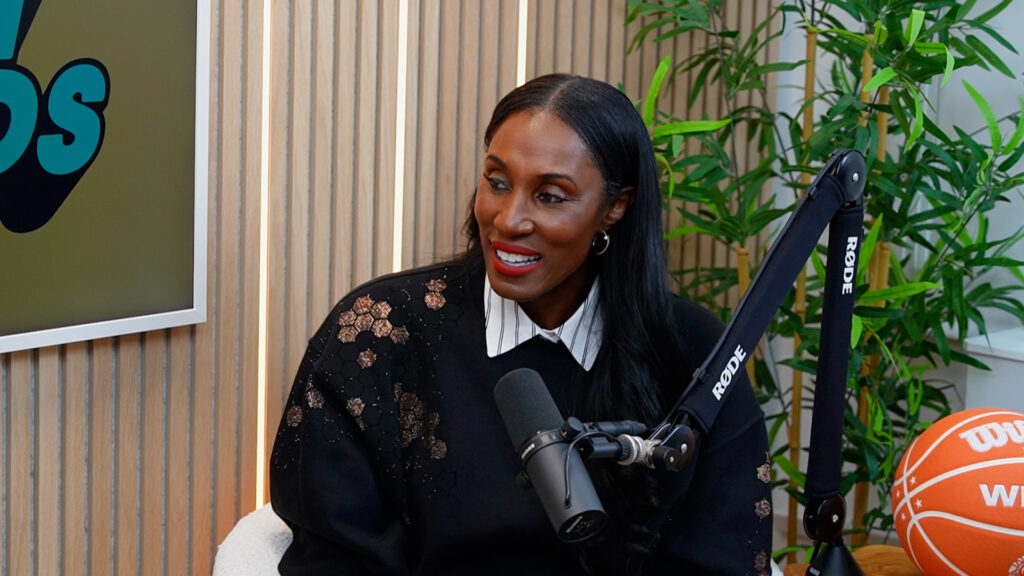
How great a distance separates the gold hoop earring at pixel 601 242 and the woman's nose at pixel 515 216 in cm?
19

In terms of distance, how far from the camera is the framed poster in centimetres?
176

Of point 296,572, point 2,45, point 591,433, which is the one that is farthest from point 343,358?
point 591,433

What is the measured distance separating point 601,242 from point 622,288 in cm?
9

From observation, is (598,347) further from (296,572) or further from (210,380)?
(210,380)

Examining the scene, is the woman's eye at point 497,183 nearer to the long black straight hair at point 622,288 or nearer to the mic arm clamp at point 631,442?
the long black straight hair at point 622,288

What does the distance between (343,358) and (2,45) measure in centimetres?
68

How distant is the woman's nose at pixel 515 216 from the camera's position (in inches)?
68.1

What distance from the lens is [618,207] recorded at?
190 cm

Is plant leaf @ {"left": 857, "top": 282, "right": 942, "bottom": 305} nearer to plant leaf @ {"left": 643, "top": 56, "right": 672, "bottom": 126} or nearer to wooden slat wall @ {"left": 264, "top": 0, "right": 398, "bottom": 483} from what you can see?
plant leaf @ {"left": 643, "top": 56, "right": 672, "bottom": 126}

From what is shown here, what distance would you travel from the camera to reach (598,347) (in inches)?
75.9

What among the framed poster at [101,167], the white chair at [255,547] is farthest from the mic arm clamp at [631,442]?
the framed poster at [101,167]

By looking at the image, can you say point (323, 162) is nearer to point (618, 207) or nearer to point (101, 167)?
point (101, 167)

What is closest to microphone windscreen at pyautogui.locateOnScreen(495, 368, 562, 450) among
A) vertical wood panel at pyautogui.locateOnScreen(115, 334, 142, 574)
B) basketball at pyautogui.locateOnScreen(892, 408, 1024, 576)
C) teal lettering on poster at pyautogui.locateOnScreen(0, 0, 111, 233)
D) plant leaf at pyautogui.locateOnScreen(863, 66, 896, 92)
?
teal lettering on poster at pyautogui.locateOnScreen(0, 0, 111, 233)

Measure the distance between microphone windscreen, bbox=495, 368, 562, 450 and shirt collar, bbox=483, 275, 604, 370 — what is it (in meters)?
0.75
